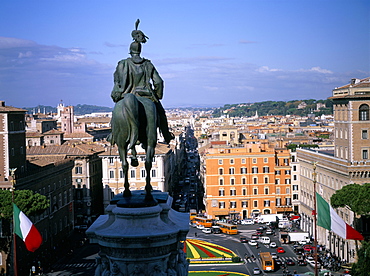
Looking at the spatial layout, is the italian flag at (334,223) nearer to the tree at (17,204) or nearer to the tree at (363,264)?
the tree at (363,264)

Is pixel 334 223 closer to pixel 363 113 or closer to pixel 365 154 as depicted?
pixel 365 154

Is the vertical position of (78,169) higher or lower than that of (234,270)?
higher

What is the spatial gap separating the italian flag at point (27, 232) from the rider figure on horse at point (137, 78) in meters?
11.4

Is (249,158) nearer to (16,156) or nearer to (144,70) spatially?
(16,156)

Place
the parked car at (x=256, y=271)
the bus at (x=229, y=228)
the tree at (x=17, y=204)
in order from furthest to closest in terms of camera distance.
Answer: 1. the bus at (x=229, y=228)
2. the parked car at (x=256, y=271)
3. the tree at (x=17, y=204)

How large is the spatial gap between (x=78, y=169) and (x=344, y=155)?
3551 cm

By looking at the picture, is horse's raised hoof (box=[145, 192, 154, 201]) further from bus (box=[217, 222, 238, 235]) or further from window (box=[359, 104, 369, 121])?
bus (box=[217, 222, 238, 235])

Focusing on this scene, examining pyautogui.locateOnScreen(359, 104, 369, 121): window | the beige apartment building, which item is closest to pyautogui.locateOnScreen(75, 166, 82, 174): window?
the beige apartment building

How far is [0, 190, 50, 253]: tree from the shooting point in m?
40.0

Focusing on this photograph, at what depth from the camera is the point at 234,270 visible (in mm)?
46688

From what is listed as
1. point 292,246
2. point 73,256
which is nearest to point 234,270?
point 292,246

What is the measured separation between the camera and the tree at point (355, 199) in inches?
1700

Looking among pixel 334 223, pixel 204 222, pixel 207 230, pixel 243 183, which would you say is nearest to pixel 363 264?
pixel 334 223

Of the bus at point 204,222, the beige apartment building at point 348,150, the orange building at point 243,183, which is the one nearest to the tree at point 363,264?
the beige apartment building at point 348,150
